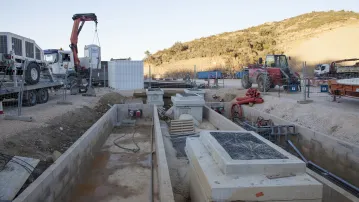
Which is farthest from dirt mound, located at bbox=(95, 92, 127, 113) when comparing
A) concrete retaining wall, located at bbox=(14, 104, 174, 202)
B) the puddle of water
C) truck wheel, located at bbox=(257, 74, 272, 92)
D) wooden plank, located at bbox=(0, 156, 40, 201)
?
wooden plank, located at bbox=(0, 156, 40, 201)

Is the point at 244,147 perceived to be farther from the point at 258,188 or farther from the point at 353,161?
the point at 353,161

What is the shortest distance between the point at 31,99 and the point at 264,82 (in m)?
11.0

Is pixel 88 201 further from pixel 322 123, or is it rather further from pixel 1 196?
pixel 322 123

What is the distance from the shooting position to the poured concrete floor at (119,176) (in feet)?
20.7

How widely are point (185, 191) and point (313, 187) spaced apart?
264 centimetres

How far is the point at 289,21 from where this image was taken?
61.8m

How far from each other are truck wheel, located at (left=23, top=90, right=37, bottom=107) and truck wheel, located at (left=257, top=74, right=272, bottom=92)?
10871mm

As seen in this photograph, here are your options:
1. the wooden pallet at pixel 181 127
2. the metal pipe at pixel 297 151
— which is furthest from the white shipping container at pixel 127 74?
the metal pipe at pixel 297 151

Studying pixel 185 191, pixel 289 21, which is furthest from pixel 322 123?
pixel 289 21

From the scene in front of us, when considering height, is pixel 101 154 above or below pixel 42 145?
below

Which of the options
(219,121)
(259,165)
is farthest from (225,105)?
(259,165)

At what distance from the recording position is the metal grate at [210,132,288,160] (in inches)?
160

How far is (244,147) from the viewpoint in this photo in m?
4.52

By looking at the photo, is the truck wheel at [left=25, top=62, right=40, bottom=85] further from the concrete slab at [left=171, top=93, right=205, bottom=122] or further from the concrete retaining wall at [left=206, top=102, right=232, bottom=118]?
the concrete retaining wall at [left=206, top=102, right=232, bottom=118]
